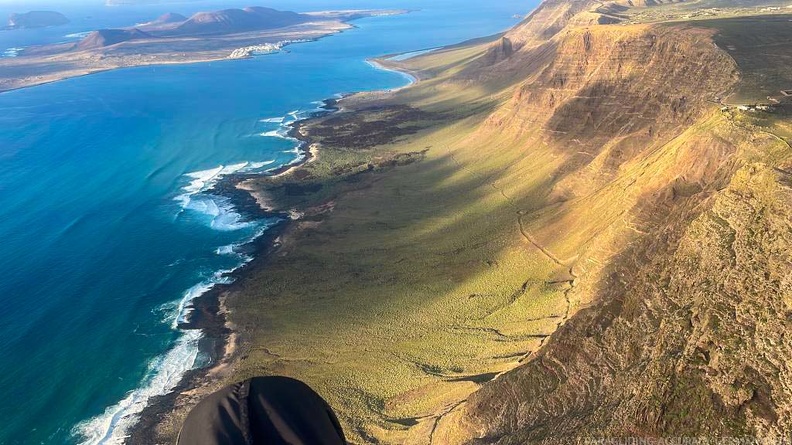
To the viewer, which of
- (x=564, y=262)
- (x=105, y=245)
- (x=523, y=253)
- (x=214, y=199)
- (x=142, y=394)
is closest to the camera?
(x=142, y=394)

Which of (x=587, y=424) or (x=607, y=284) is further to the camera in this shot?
(x=607, y=284)

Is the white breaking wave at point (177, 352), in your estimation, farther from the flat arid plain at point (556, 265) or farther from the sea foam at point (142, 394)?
the flat arid plain at point (556, 265)

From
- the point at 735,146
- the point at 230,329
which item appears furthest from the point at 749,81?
the point at 230,329

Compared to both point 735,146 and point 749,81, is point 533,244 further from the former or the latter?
point 749,81

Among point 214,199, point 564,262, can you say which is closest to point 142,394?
point 564,262

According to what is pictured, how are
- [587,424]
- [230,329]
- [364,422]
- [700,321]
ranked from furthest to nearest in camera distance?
[230,329] < [364,422] < [700,321] < [587,424]

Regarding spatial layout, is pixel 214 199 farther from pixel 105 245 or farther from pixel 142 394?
pixel 142 394

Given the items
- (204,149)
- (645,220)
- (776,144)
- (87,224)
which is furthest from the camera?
(204,149)

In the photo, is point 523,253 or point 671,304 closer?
point 671,304
